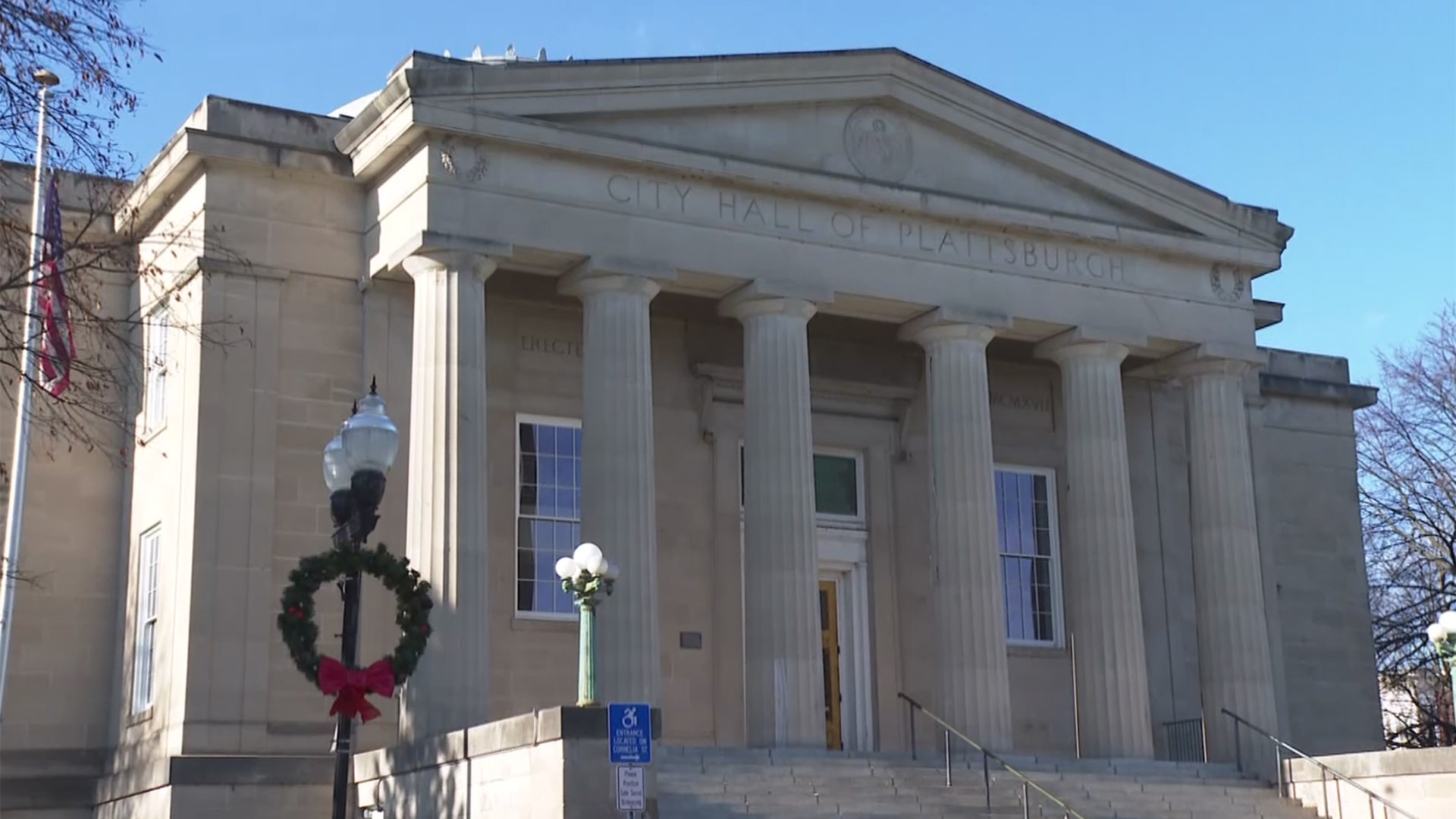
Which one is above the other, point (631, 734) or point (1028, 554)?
point (1028, 554)

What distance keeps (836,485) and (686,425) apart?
9.22 ft

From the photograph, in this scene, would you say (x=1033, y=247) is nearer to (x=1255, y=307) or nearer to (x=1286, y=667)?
(x=1255, y=307)

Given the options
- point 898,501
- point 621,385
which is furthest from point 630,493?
point 898,501

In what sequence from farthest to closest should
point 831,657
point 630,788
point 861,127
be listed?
point 831,657
point 861,127
point 630,788

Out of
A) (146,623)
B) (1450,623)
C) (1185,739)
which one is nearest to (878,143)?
(1450,623)

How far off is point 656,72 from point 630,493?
5695 millimetres

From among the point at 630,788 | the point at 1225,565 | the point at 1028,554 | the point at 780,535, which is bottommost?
the point at 630,788

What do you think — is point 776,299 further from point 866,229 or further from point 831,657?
point 831,657

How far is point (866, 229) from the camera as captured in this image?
87.8 ft

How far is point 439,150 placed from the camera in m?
23.8

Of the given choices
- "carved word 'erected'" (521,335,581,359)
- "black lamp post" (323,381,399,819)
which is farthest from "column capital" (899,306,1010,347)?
"black lamp post" (323,381,399,819)

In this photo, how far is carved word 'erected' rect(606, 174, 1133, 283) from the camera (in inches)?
997

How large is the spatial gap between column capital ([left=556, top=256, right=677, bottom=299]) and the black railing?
442 inches

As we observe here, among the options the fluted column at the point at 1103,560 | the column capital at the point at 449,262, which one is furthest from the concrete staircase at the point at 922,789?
the column capital at the point at 449,262
